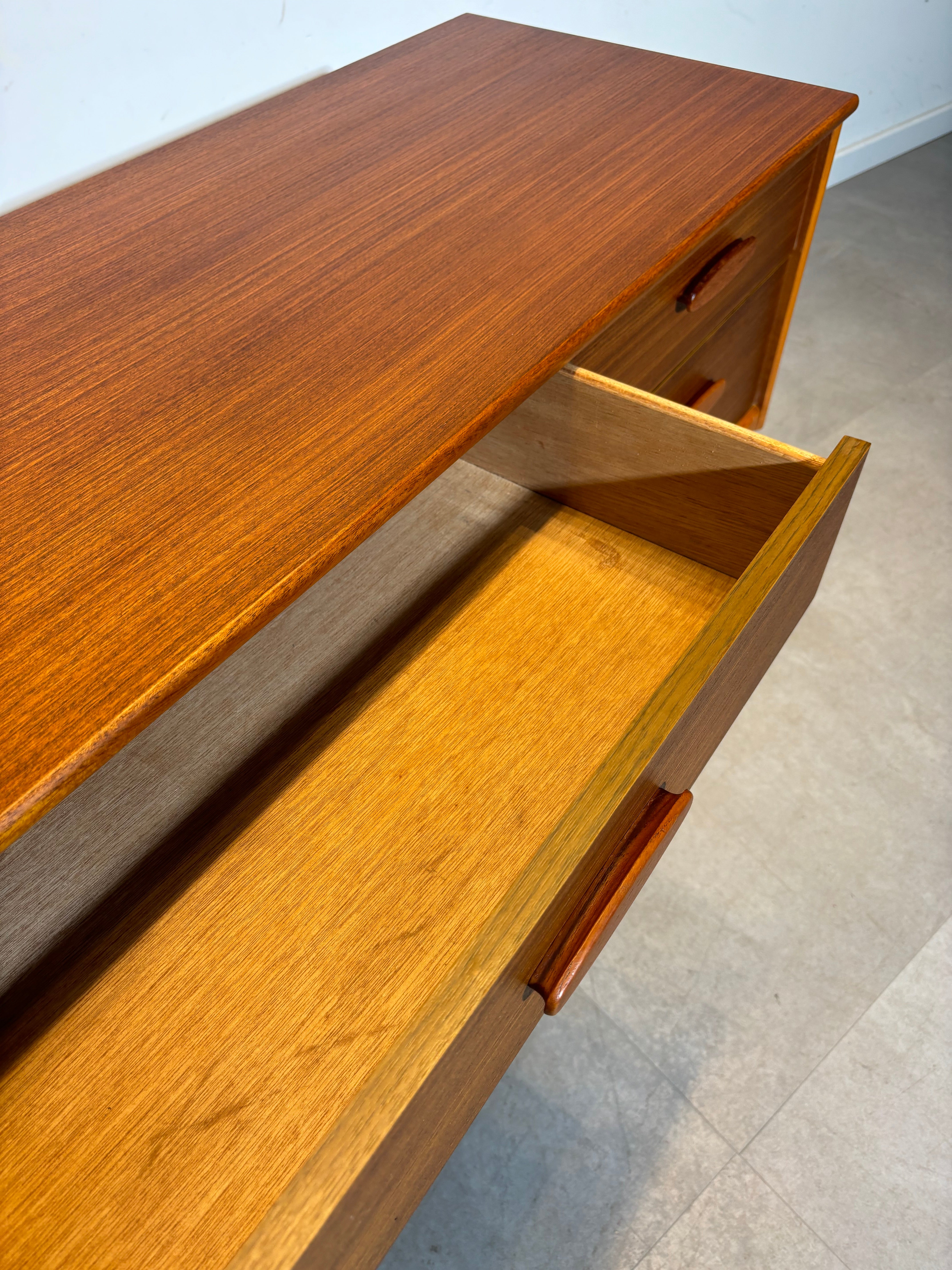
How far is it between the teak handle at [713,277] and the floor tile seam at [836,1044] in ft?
2.30

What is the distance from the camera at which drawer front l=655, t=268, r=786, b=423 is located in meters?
1.04

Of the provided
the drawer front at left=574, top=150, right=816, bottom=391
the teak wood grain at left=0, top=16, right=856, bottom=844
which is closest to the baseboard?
the drawer front at left=574, top=150, right=816, bottom=391

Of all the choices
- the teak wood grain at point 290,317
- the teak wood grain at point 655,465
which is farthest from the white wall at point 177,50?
the teak wood grain at point 655,465

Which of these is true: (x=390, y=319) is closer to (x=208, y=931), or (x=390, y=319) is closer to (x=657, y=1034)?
(x=208, y=931)

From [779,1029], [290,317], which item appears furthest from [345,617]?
[779,1029]

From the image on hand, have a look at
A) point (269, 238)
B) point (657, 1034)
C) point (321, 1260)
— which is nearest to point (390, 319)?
point (269, 238)

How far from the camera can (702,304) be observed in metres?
0.93

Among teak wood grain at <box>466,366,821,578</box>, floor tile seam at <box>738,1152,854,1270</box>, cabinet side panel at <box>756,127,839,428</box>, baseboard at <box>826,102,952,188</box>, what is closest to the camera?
teak wood grain at <box>466,366,821,578</box>

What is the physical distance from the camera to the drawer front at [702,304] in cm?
82

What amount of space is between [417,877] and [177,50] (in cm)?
93

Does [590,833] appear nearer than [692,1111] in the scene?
Yes

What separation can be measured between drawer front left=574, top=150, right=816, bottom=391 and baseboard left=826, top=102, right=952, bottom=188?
1375 millimetres

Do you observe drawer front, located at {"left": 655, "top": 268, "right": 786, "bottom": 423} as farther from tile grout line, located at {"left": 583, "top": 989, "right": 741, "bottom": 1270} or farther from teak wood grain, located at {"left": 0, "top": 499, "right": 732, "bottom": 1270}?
tile grout line, located at {"left": 583, "top": 989, "right": 741, "bottom": 1270}

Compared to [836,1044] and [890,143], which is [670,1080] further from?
[890,143]
